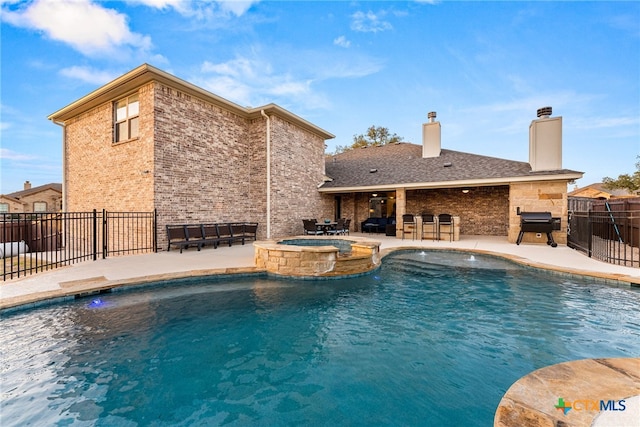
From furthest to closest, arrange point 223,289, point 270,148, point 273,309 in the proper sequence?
point 270,148 < point 223,289 < point 273,309

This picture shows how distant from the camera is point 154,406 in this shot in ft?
7.10

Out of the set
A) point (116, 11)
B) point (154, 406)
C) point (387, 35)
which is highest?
point (387, 35)

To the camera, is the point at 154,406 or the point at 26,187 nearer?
the point at 154,406

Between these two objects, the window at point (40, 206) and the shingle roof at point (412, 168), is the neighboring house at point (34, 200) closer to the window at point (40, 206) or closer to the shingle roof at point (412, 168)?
the window at point (40, 206)

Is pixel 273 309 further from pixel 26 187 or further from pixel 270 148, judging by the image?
pixel 26 187

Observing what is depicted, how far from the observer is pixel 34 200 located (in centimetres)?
2442

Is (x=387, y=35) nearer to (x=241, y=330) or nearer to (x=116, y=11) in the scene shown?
(x=116, y=11)

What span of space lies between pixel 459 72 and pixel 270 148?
9.59m

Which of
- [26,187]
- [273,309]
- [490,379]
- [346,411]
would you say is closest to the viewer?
[346,411]

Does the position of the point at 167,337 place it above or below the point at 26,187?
below

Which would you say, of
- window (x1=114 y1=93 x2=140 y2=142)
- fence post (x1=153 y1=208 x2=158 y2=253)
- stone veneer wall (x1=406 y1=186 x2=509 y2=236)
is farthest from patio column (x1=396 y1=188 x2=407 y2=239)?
window (x1=114 y1=93 x2=140 y2=142)

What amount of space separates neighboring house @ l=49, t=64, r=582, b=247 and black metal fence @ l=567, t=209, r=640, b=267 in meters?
0.60

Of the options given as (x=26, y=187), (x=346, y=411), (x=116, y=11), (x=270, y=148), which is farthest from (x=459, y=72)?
(x=26, y=187)

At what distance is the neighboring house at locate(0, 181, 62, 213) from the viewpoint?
2400 centimetres
